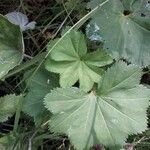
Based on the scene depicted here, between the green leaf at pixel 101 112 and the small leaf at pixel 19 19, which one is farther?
the small leaf at pixel 19 19

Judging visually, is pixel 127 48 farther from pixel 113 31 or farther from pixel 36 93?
pixel 36 93

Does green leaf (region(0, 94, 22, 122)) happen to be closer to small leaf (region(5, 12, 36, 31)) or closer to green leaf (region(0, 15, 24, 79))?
green leaf (region(0, 15, 24, 79))

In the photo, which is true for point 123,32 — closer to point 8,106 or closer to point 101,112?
point 101,112

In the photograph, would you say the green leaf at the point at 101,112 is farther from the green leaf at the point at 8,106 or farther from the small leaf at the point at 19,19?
the small leaf at the point at 19,19

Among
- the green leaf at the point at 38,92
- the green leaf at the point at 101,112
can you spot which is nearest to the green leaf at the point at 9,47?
the green leaf at the point at 38,92

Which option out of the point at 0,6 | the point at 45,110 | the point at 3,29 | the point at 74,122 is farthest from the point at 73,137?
the point at 0,6

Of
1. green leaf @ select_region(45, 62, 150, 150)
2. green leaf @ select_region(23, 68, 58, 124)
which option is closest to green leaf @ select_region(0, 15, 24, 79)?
green leaf @ select_region(23, 68, 58, 124)

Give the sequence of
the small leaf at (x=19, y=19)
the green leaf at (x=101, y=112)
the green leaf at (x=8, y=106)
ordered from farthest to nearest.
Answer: the small leaf at (x=19, y=19)
the green leaf at (x=8, y=106)
the green leaf at (x=101, y=112)
